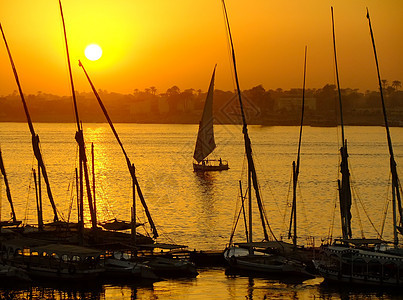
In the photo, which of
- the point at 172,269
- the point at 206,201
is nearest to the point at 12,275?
the point at 172,269

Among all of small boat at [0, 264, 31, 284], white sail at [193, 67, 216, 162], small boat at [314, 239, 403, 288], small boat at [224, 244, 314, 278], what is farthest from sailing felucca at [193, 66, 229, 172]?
small boat at [0, 264, 31, 284]

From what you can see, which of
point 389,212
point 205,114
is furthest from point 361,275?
point 205,114

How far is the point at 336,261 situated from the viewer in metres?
42.5

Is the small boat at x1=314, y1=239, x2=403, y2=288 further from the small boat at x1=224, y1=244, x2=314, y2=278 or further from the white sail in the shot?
the white sail

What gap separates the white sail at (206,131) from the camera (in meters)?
106

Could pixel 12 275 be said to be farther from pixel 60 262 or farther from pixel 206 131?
pixel 206 131

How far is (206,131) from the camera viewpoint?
11162cm

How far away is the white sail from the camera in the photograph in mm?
105500

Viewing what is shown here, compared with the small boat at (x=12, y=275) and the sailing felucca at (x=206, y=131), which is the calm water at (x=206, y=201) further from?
the sailing felucca at (x=206, y=131)

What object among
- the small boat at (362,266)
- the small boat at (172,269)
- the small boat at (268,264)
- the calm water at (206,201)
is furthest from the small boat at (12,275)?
the small boat at (362,266)

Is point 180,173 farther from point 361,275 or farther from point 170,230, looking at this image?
point 361,275

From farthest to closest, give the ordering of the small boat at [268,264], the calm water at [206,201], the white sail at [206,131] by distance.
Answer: the white sail at [206,131], the small boat at [268,264], the calm water at [206,201]

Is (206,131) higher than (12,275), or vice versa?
(206,131)

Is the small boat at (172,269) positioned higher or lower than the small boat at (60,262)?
lower
